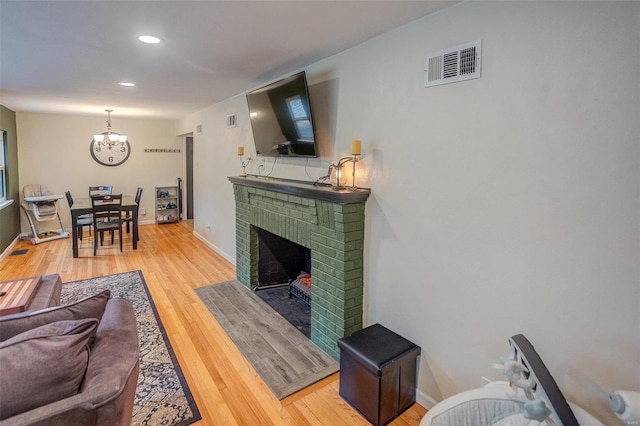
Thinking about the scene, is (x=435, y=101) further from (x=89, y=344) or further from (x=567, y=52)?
(x=89, y=344)

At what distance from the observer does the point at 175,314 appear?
10.9ft

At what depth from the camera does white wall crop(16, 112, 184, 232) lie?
20.7 ft

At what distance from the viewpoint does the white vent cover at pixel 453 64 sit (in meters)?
1.75

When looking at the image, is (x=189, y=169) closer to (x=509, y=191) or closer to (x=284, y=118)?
(x=284, y=118)

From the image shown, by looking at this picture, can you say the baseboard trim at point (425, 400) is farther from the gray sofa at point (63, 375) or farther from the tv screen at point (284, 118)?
the tv screen at point (284, 118)

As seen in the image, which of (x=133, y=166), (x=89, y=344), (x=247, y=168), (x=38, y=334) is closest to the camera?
(x=38, y=334)

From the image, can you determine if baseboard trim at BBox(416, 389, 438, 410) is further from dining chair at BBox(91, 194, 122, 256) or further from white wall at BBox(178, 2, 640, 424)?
dining chair at BBox(91, 194, 122, 256)

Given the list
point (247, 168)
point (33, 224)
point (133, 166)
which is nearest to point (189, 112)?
point (133, 166)

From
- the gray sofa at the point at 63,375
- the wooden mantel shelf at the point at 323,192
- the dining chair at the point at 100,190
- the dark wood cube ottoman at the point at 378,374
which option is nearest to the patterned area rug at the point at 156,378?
the gray sofa at the point at 63,375

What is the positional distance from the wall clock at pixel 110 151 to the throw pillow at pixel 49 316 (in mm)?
6287

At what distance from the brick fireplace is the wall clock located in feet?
17.6

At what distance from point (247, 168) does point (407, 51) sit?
2672 mm

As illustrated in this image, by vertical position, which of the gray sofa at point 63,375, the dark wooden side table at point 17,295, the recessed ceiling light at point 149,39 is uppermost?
the recessed ceiling light at point 149,39

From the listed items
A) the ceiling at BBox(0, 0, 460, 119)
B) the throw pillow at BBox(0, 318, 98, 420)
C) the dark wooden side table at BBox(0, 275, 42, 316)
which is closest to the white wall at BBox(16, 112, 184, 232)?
the ceiling at BBox(0, 0, 460, 119)
